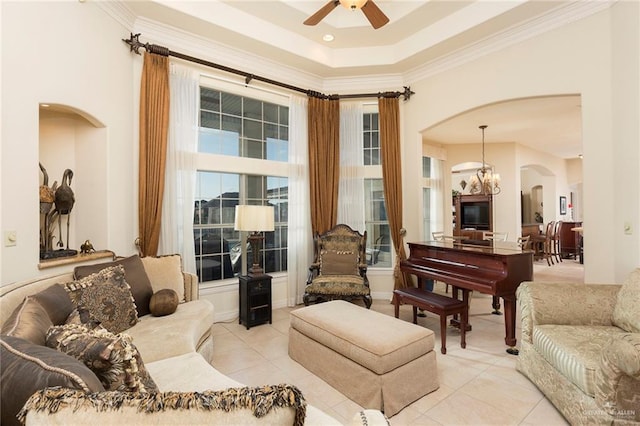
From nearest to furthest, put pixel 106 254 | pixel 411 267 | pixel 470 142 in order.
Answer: pixel 106 254
pixel 411 267
pixel 470 142

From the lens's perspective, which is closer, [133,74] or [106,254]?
[106,254]

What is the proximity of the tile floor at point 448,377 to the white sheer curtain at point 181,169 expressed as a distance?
3.64 feet

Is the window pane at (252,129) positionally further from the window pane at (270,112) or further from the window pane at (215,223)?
the window pane at (215,223)

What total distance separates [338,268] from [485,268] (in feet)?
6.10

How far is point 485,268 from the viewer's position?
3.11m

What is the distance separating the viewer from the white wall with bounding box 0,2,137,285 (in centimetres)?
218

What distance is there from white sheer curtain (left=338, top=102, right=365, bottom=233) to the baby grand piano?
4.35ft

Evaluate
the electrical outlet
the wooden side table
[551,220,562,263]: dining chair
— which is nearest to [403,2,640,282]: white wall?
the wooden side table

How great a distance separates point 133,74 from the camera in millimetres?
3312

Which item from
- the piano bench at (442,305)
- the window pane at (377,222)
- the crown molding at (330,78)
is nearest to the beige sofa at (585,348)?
the piano bench at (442,305)

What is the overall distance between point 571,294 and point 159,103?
4255 millimetres

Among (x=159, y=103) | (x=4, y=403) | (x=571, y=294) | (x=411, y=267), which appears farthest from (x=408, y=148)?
(x=4, y=403)

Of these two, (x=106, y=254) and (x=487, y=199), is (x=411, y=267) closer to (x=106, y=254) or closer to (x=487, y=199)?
(x=106, y=254)

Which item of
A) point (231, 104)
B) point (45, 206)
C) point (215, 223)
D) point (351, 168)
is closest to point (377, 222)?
point (351, 168)
